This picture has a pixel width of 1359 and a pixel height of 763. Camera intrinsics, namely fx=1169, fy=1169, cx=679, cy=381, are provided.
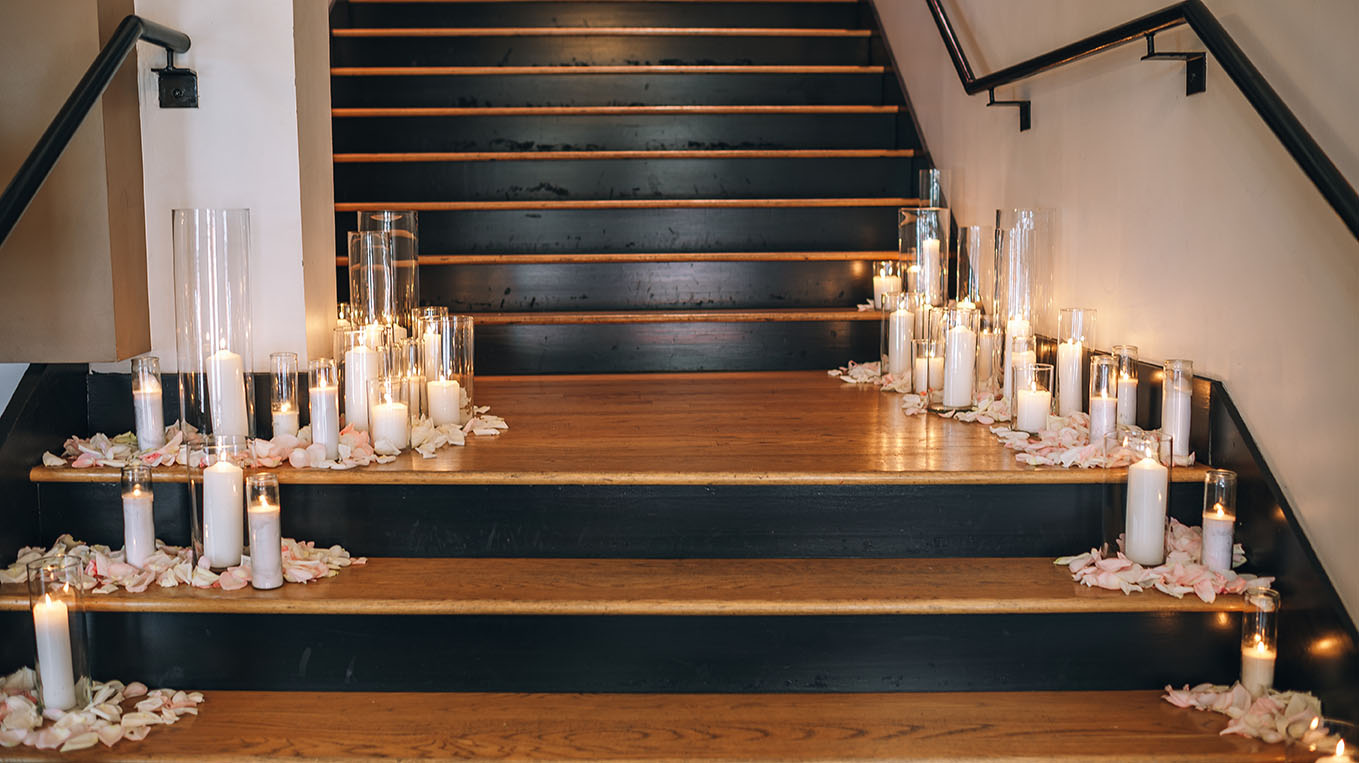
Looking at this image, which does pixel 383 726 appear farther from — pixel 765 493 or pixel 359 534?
pixel 765 493

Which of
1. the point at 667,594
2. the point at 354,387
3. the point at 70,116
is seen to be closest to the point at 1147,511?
the point at 667,594

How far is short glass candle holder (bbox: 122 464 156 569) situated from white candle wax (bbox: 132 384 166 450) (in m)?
0.24

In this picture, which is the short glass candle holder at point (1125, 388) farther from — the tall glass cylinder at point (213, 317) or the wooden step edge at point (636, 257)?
the tall glass cylinder at point (213, 317)

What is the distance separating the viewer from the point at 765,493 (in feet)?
7.77

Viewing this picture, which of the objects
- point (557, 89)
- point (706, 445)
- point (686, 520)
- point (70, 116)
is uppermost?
point (557, 89)

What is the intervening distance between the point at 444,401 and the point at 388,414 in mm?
241

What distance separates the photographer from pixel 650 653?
2189 millimetres

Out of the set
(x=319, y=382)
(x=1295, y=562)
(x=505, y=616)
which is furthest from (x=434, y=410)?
(x=1295, y=562)

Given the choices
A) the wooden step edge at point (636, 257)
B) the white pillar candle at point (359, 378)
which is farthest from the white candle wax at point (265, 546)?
the wooden step edge at point (636, 257)

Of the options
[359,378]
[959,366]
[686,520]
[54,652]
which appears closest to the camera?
[54,652]

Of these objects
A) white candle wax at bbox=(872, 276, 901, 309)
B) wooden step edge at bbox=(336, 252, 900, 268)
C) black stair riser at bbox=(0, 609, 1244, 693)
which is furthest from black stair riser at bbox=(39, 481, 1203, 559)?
wooden step edge at bbox=(336, 252, 900, 268)

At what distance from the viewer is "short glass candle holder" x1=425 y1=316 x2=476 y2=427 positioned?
9.15 feet

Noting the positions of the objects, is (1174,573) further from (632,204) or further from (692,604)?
(632,204)

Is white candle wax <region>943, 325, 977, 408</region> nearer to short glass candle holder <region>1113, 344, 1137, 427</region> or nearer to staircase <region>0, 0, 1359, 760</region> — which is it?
staircase <region>0, 0, 1359, 760</region>
